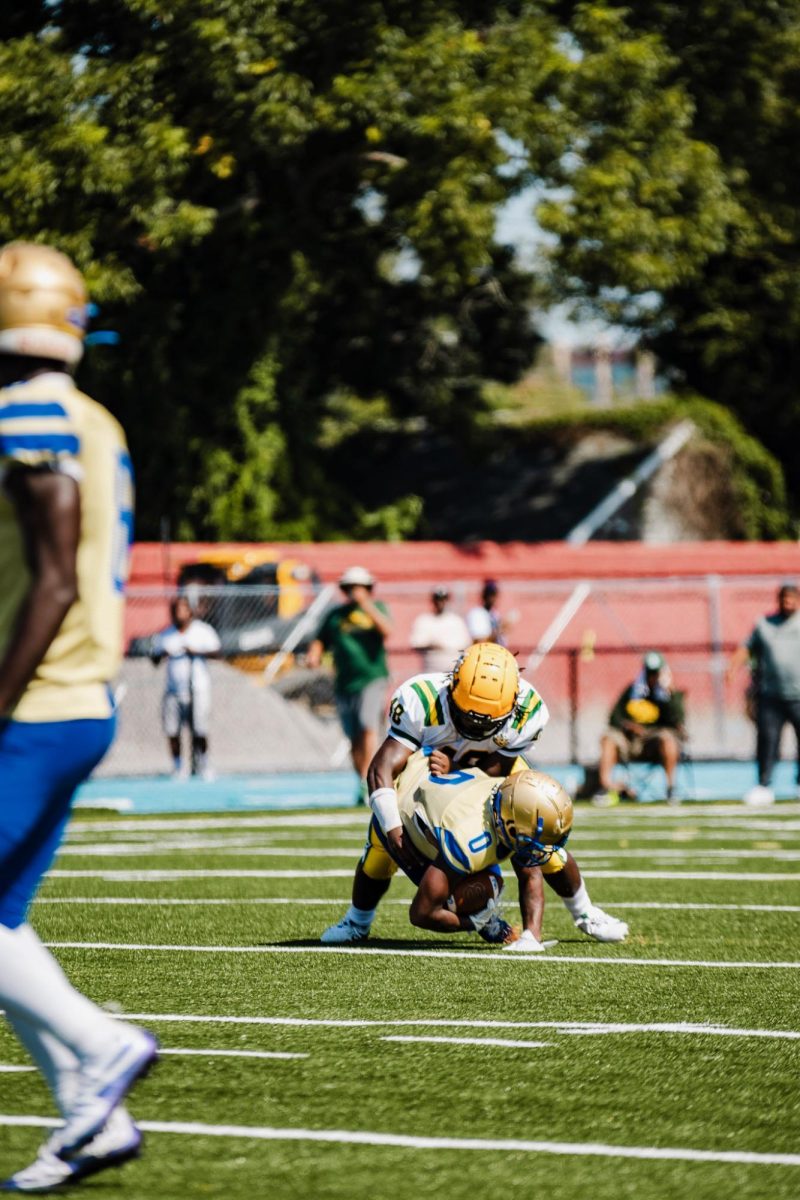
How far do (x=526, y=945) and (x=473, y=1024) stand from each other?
6.46 feet

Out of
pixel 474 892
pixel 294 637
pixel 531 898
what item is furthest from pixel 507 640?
pixel 474 892

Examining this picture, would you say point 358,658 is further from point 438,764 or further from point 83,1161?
point 83,1161

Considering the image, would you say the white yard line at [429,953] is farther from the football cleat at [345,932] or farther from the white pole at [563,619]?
the white pole at [563,619]

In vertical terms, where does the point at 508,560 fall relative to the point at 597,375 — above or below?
above

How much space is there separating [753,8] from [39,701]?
2643cm

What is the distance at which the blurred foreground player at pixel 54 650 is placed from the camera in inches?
168

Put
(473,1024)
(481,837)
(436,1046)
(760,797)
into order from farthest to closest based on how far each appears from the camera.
A: (760,797)
(481,837)
(473,1024)
(436,1046)

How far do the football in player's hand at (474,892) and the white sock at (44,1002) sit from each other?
426 cm

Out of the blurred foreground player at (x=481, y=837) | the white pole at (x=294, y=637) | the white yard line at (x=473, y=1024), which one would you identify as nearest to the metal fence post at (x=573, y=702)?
the white pole at (x=294, y=637)

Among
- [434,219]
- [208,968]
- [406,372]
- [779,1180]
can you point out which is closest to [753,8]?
[434,219]

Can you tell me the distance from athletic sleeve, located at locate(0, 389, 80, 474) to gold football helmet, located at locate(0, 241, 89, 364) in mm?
178

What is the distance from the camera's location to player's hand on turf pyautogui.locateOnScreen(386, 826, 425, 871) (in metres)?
8.53

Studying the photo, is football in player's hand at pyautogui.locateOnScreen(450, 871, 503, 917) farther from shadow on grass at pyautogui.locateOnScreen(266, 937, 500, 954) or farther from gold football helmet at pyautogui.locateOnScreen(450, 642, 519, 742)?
gold football helmet at pyautogui.locateOnScreen(450, 642, 519, 742)

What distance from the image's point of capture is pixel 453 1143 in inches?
196
